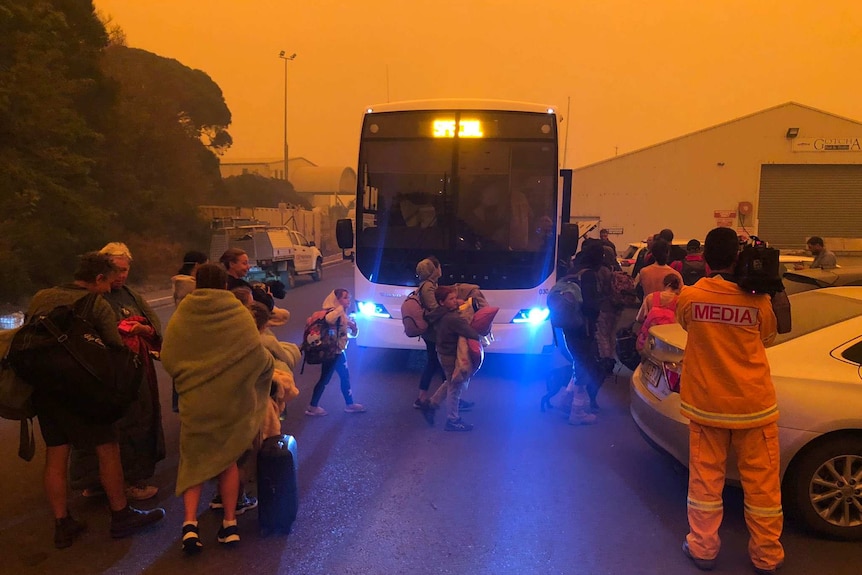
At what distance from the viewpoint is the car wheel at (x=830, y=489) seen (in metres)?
3.71

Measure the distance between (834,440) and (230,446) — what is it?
3724 mm

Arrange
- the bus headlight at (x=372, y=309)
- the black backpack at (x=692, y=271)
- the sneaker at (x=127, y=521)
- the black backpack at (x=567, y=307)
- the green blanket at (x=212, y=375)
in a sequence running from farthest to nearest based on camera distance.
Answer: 1. the black backpack at (x=692, y=271)
2. the bus headlight at (x=372, y=309)
3. the black backpack at (x=567, y=307)
4. the sneaker at (x=127, y=521)
5. the green blanket at (x=212, y=375)

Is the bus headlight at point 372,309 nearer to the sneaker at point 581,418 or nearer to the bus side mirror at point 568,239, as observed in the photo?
the bus side mirror at point 568,239

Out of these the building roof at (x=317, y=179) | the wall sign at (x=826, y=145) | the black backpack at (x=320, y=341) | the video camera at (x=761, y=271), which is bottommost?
the black backpack at (x=320, y=341)

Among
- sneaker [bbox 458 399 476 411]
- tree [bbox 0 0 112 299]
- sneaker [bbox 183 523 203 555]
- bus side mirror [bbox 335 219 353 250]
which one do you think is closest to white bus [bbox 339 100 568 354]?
bus side mirror [bbox 335 219 353 250]

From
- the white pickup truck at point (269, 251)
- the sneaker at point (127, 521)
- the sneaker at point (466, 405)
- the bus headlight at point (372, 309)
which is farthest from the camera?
the white pickup truck at point (269, 251)

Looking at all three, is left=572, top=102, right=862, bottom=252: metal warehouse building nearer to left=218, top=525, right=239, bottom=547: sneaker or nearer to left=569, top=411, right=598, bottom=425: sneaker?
left=569, top=411, right=598, bottom=425: sneaker

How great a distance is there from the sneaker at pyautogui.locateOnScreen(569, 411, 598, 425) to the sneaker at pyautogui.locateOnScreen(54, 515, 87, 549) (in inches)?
172

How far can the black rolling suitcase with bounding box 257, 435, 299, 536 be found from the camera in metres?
3.75

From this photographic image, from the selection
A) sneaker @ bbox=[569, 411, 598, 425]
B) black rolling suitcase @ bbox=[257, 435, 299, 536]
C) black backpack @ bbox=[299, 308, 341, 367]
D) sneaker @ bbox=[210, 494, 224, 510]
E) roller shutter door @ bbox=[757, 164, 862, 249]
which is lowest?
sneaker @ bbox=[210, 494, 224, 510]

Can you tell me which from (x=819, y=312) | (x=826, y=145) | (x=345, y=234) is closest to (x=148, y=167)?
(x=345, y=234)

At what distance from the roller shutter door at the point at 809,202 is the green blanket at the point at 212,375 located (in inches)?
1197

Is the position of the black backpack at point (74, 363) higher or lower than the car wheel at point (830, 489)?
higher

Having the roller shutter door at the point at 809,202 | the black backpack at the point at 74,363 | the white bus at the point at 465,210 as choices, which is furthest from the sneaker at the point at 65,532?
the roller shutter door at the point at 809,202
